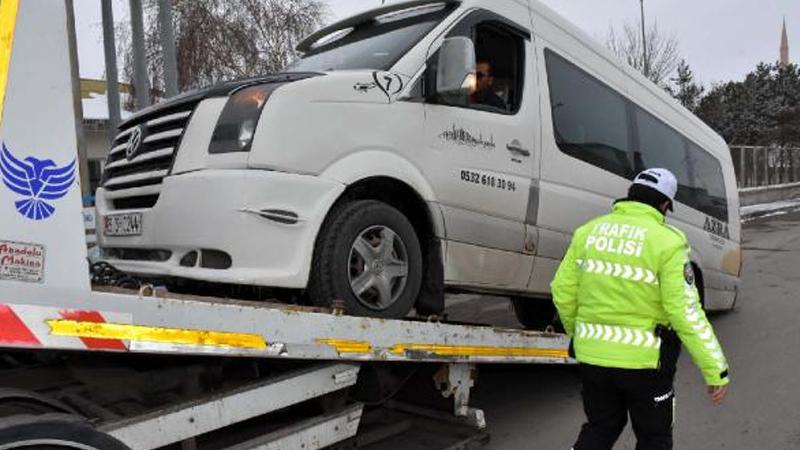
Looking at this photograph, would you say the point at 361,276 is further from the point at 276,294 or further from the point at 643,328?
the point at 643,328

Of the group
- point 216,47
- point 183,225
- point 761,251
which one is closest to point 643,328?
point 183,225

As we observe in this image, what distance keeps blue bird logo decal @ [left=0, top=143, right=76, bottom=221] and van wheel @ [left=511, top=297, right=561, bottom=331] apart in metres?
5.04

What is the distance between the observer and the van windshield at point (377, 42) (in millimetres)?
4305

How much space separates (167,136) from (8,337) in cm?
168

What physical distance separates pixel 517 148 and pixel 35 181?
123 inches

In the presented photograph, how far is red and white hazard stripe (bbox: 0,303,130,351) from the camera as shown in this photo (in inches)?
86.7

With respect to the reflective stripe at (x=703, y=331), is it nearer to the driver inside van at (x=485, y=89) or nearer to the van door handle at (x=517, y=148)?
the van door handle at (x=517, y=148)

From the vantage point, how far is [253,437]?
3402 mm

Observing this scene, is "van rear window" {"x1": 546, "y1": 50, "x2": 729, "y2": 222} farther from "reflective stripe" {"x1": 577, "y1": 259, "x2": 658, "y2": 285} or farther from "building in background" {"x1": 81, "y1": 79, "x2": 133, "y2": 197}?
"building in background" {"x1": 81, "y1": 79, "x2": 133, "y2": 197}

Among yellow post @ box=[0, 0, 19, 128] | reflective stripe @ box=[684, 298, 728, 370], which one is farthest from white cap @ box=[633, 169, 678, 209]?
yellow post @ box=[0, 0, 19, 128]

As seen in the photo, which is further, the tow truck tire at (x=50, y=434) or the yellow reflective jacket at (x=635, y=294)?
the yellow reflective jacket at (x=635, y=294)

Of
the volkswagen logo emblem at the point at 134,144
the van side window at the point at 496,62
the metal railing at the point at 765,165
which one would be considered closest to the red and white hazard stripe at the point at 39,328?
the volkswagen logo emblem at the point at 134,144

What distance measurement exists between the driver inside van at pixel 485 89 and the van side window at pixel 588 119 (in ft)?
1.74

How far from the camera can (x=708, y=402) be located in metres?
5.33
